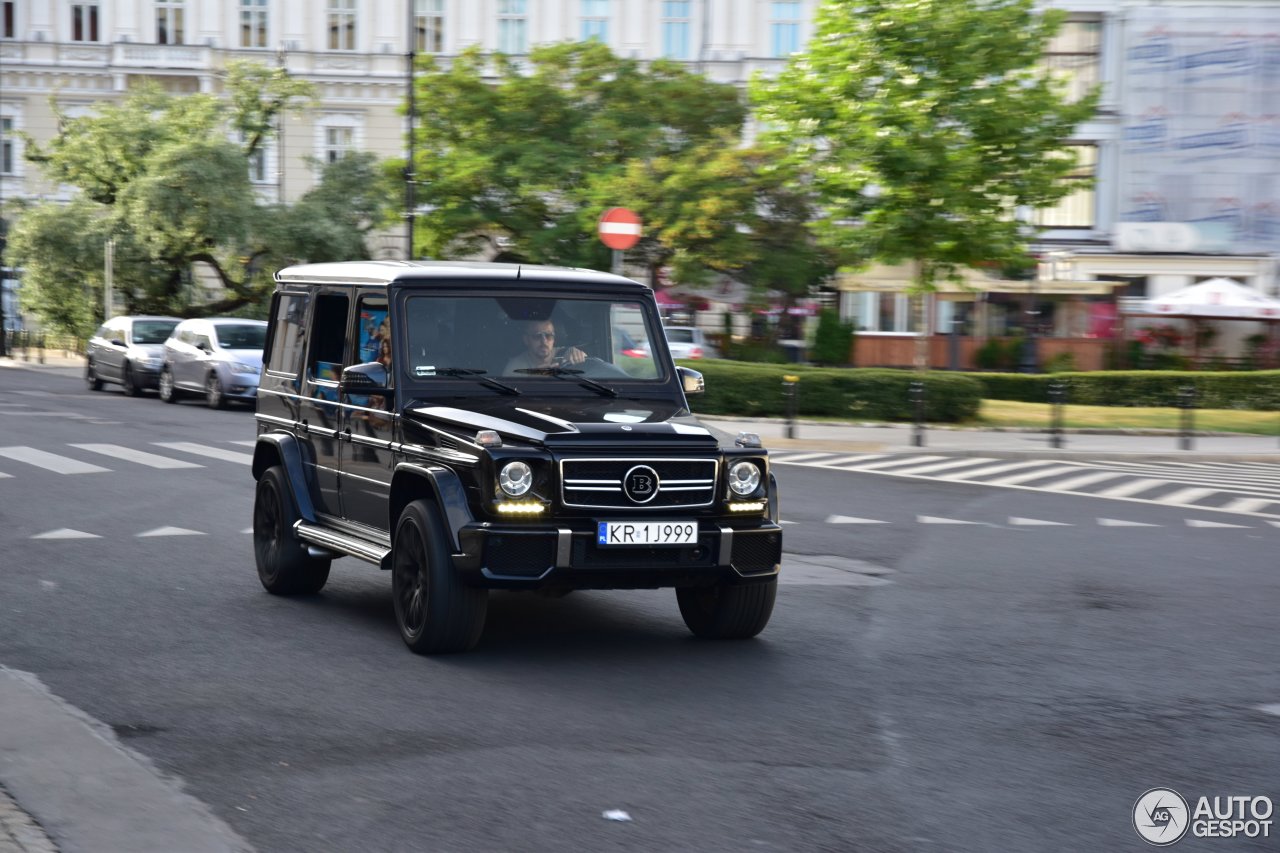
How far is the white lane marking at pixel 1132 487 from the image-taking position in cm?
1769

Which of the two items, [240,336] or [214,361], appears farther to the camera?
[240,336]

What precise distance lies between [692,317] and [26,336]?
22.0 m

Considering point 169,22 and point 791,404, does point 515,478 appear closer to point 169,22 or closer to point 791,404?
point 791,404

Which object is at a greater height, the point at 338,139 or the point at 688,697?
the point at 338,139

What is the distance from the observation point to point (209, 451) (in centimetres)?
1944

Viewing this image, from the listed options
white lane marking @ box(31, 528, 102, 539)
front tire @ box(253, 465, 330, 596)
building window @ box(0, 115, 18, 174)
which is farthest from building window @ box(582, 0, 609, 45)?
front tire @ box(253, 465, 330, 596)

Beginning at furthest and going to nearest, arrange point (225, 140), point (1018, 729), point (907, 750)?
point (225, 140) < point (1018, 729) < point (907, 750)

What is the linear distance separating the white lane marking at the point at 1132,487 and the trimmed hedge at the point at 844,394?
7.36 m

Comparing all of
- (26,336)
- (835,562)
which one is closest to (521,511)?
(835,562)

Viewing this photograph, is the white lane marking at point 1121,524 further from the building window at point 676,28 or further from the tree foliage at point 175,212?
the building window at point 676,28

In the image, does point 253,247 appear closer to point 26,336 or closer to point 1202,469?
point 26,336

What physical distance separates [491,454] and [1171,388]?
2772 centimetres

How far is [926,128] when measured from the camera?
2630 cm

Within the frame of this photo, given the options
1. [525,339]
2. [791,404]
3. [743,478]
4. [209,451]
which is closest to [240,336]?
[209,451]
